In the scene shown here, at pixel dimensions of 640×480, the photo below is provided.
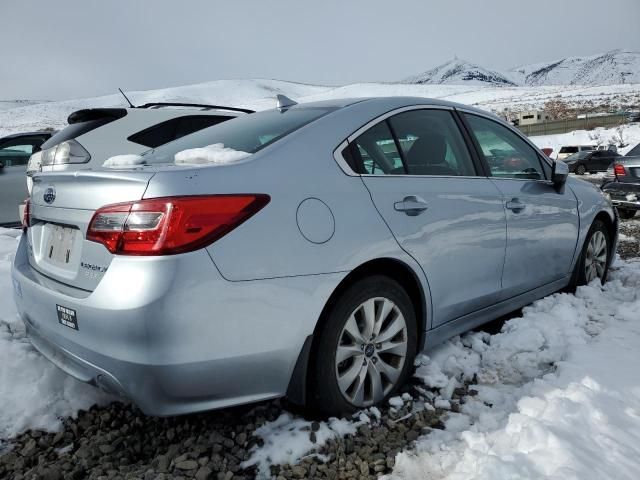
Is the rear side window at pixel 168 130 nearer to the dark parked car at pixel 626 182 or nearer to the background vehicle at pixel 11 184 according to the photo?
the background vehicle at pixel 11 184

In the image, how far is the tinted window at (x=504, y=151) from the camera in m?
3.20

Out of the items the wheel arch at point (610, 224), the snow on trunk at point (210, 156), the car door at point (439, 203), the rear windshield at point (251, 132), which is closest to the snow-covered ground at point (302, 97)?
the rear windshield at point (251, 132)

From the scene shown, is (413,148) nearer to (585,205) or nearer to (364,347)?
(364,347)

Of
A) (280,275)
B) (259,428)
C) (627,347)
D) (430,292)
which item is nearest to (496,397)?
(430,292)

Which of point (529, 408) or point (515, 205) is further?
point (515, 205)

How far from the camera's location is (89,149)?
14.5 ft

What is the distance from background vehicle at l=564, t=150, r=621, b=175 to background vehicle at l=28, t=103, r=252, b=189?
2423cm

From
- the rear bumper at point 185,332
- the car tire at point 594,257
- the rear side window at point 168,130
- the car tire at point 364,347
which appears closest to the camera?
the rear bumper at point 185,332

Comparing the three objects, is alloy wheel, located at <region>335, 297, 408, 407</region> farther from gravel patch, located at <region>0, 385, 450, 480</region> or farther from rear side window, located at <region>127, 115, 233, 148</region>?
rear side window, located at <region>127, 115, 233, 148</region>

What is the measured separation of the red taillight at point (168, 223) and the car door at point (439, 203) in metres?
0.77

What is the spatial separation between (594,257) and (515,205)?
1516 mm

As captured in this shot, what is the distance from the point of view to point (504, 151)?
3.42m

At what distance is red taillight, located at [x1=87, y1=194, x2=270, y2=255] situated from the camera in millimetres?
1758

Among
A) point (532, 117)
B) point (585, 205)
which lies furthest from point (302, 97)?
point (585, 205)
